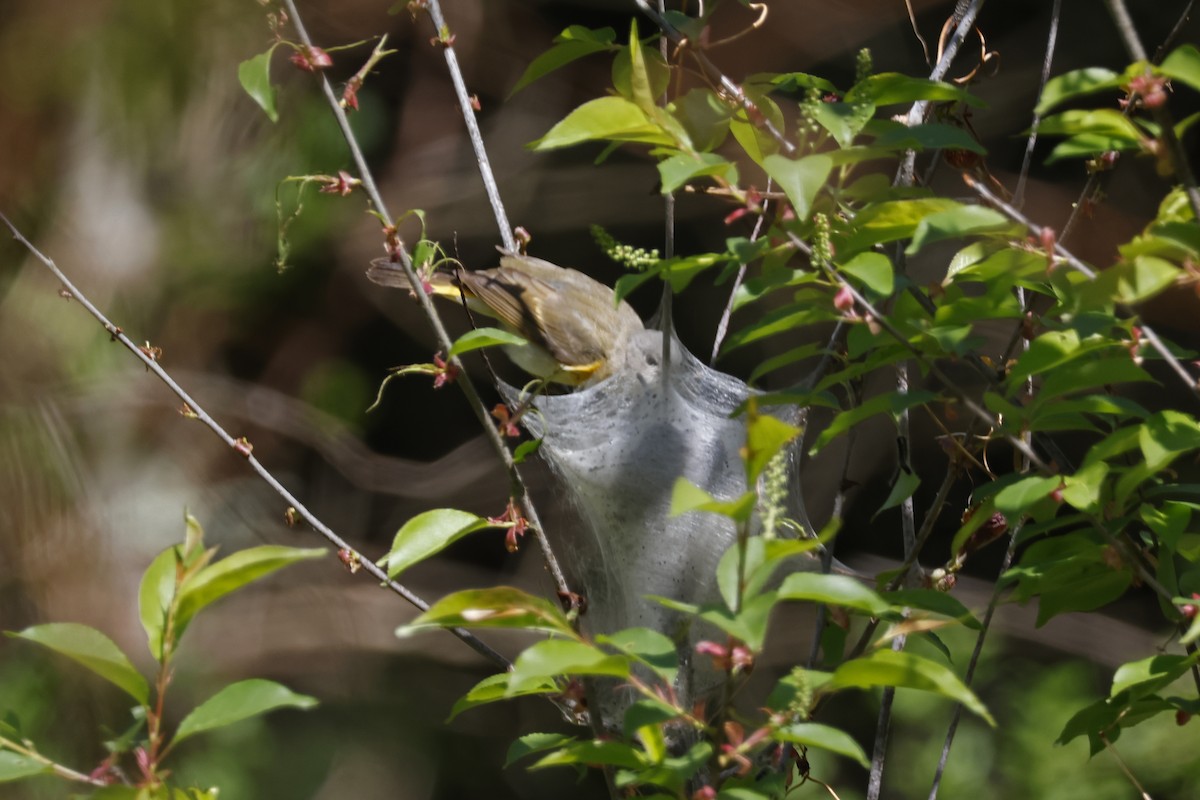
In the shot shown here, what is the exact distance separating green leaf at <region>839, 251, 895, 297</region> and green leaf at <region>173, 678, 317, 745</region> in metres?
0.51

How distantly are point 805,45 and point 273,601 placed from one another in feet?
6.50

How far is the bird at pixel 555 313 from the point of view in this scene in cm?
231

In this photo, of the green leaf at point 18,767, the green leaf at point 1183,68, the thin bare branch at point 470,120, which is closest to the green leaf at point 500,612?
the green leaf at point 18,767

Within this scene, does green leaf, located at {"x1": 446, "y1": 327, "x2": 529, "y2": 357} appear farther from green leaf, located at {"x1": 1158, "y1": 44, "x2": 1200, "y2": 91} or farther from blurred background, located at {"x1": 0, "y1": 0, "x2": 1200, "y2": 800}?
blurred background, located at {"x1": 0, "y1": 0, "x2": 1200, "y2": 800}

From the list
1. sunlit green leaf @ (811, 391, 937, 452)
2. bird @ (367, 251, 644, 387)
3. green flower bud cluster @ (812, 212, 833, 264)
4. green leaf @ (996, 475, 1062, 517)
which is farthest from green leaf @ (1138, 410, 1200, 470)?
bird @ (367, 251, 644, 387)

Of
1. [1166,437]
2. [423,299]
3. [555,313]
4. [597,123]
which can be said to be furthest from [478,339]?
[555,313]

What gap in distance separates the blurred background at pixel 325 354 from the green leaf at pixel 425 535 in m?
1.20

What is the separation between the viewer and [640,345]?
2.15 meters

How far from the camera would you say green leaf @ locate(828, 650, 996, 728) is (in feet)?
2.53

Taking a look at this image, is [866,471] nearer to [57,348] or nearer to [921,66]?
[921,66]

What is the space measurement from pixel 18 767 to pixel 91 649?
115mm

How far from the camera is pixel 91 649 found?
0.79 meters

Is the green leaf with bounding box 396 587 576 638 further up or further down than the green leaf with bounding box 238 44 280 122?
further down

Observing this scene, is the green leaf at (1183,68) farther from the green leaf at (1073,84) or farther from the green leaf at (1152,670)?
the green leaf at (1152,670)
